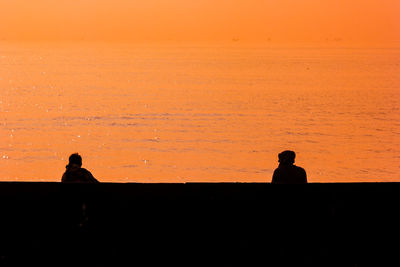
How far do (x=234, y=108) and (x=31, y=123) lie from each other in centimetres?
2316
